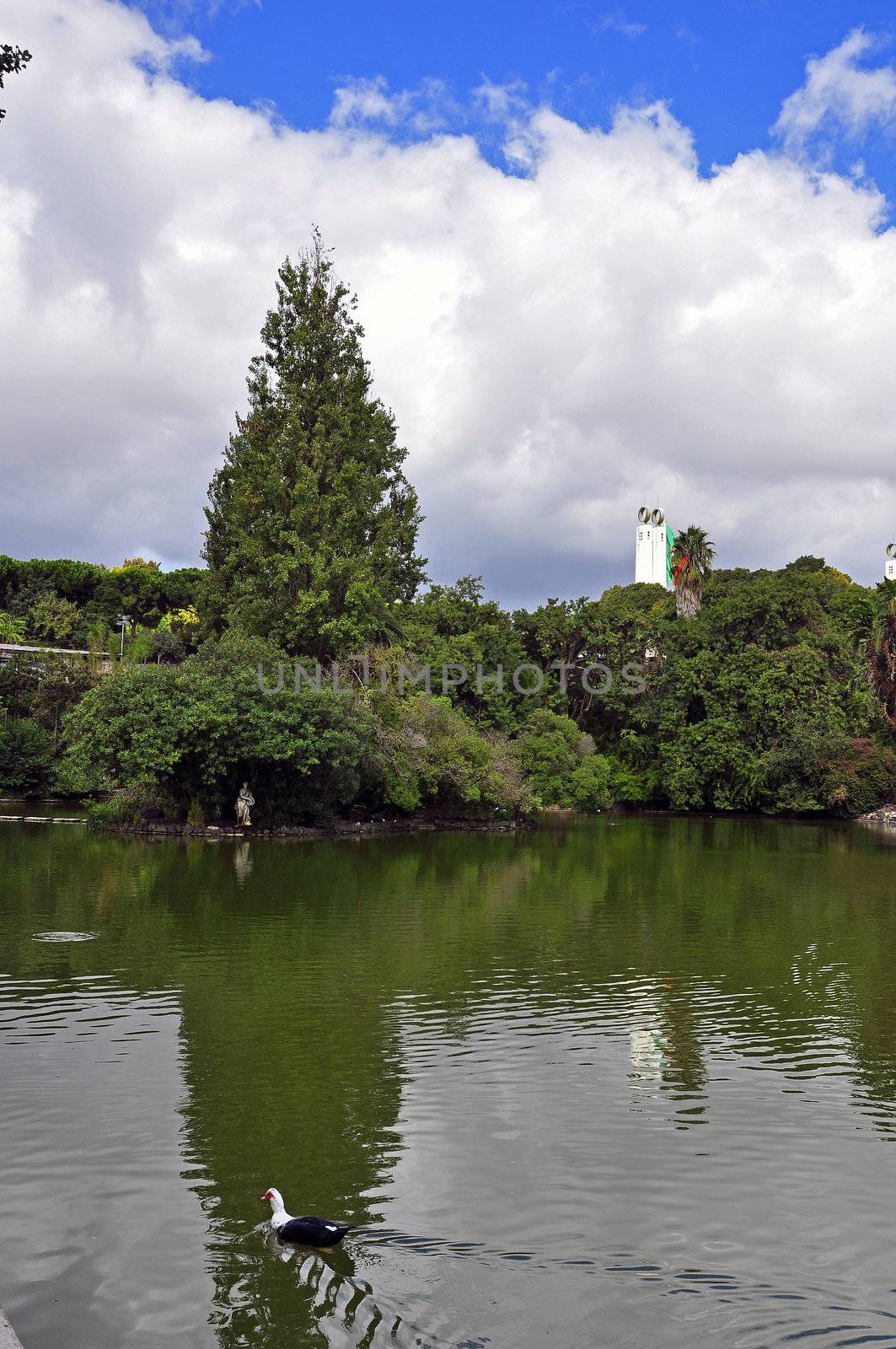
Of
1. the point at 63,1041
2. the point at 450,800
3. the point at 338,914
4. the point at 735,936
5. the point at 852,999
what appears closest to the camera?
the point at 63,1041

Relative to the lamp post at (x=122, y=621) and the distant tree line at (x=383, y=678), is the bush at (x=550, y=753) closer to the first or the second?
the distant tree line at (x=383, y=678)

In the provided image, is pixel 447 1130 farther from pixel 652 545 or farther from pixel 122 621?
pixel 652 545

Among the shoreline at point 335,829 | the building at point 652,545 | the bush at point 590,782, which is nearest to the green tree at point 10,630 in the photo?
the shoreline at point 335,829

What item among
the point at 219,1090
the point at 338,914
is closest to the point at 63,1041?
the point at 219,1090

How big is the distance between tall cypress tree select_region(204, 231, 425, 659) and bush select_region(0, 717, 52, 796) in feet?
23.9

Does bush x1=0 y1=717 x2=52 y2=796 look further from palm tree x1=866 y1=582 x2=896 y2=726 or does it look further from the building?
the building

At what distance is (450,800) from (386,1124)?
28053 millimetres

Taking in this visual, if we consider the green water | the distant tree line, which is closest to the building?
the distant tree line

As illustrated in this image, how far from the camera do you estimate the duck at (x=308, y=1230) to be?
218 inches

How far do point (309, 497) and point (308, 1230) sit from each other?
2864 centimetres

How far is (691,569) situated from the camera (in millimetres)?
51281

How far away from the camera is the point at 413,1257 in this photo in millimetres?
→ 5562

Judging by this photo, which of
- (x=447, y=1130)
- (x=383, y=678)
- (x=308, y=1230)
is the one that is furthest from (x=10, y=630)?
(x=308, y=1230)

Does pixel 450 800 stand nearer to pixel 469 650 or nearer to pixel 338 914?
pixel 469 650
